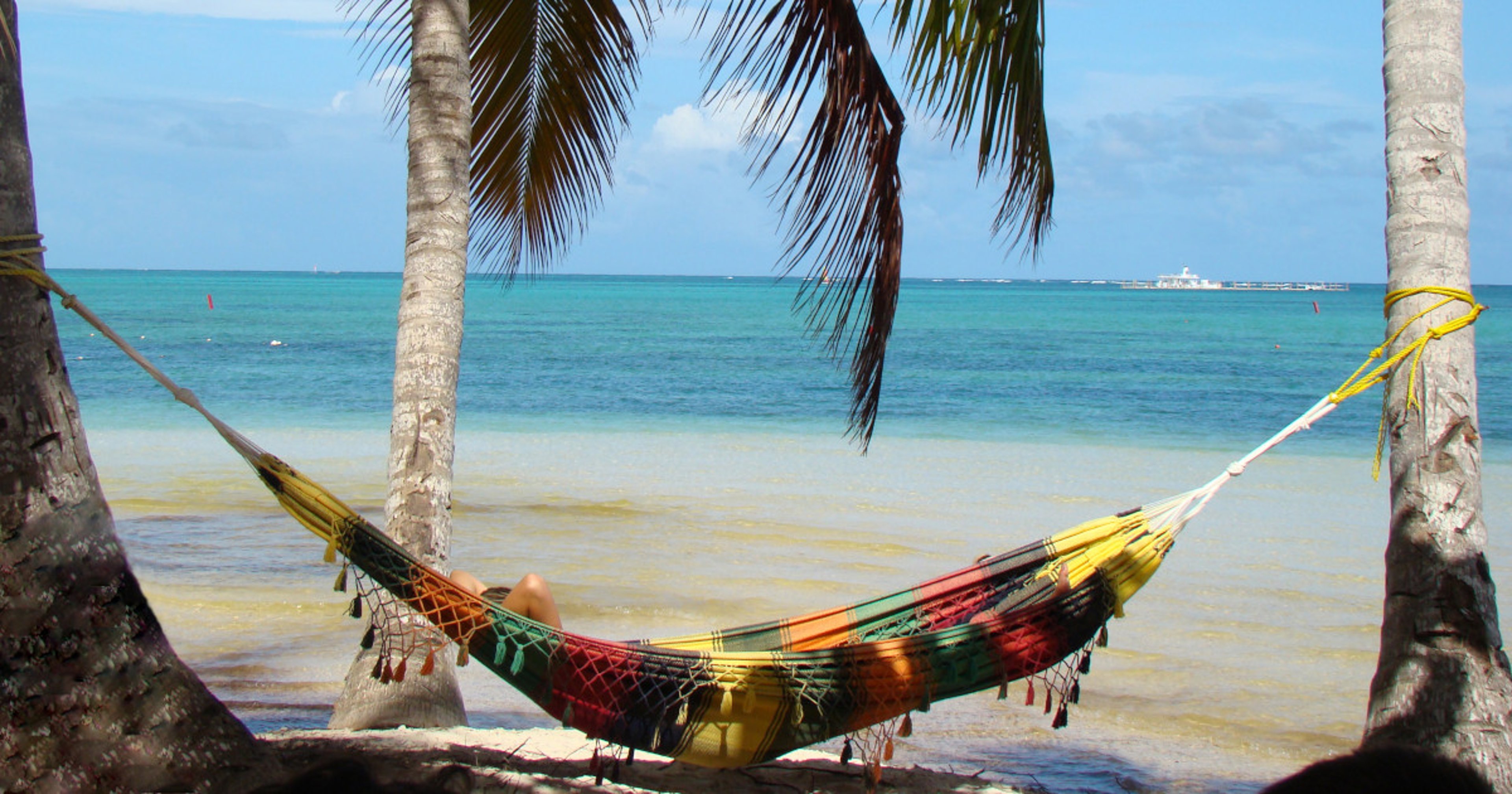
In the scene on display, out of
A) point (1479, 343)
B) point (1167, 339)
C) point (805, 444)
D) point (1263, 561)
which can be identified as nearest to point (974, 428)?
point (805, 444)

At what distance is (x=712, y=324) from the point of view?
34.9 m

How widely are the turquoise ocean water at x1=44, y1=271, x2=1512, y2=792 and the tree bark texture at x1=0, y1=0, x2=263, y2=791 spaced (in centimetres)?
152

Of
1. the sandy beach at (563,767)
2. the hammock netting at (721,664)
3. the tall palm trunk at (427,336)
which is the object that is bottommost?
the sandy beach at (563,767)

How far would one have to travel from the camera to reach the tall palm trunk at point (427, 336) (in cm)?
261

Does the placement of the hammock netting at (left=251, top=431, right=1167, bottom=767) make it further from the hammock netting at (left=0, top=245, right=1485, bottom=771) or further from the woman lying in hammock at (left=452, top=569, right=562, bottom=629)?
the woman lying in hammock at (left=452, top=569, right=562, bottom=629)

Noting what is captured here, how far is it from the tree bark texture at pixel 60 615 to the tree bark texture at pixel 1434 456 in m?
2.13

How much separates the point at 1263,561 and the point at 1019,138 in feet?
12.5

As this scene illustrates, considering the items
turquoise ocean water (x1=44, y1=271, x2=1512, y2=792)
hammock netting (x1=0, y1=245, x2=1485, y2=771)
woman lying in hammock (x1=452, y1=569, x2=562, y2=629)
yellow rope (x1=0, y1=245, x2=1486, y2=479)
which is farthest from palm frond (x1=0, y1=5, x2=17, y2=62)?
turquoise ocean water (x1=44, y1=271, x2=1512, y2=792)

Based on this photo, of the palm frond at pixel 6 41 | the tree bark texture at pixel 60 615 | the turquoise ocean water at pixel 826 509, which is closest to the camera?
the palm frond at pixel 6 41

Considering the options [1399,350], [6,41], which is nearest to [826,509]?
[1399,350]

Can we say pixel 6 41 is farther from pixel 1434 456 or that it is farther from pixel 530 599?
pixel 1434 456

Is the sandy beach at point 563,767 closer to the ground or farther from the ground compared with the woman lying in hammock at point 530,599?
closer to the ground

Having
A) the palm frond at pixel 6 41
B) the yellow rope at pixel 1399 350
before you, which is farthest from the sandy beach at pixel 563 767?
the palm frond at pixel 6 41

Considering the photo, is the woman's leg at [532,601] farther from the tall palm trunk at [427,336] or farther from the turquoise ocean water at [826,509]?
the turquoise ocean water at [826,509]
